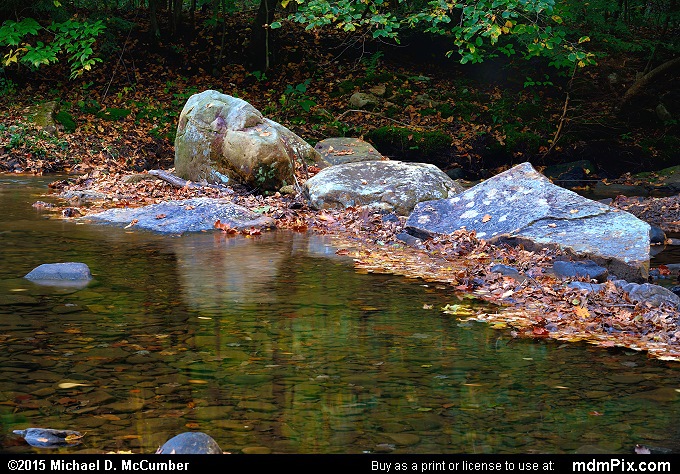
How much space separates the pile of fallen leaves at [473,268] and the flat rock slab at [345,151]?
2.81m

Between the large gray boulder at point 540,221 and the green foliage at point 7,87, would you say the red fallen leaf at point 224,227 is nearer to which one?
the large gray boulder at point 540,221

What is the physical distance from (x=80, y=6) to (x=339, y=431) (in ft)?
75.8

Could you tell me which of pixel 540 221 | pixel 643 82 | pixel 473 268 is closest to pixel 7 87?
pixel 540 221

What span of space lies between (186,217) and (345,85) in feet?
42.9

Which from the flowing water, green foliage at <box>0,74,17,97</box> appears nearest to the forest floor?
green foliage at <box>0,74,17,97</box>

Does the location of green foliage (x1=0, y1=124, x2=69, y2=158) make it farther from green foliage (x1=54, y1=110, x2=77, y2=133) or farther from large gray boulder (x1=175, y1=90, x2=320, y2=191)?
large gray boulder (x1=175, y1=90, x2=320, y2=191)

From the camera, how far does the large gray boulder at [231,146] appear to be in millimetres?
12492

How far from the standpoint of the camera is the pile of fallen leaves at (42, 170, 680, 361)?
561 centimetres

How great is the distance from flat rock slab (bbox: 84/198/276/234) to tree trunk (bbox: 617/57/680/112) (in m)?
14.3

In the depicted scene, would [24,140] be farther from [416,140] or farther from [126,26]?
[416,140]

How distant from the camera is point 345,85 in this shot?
73.2ft
